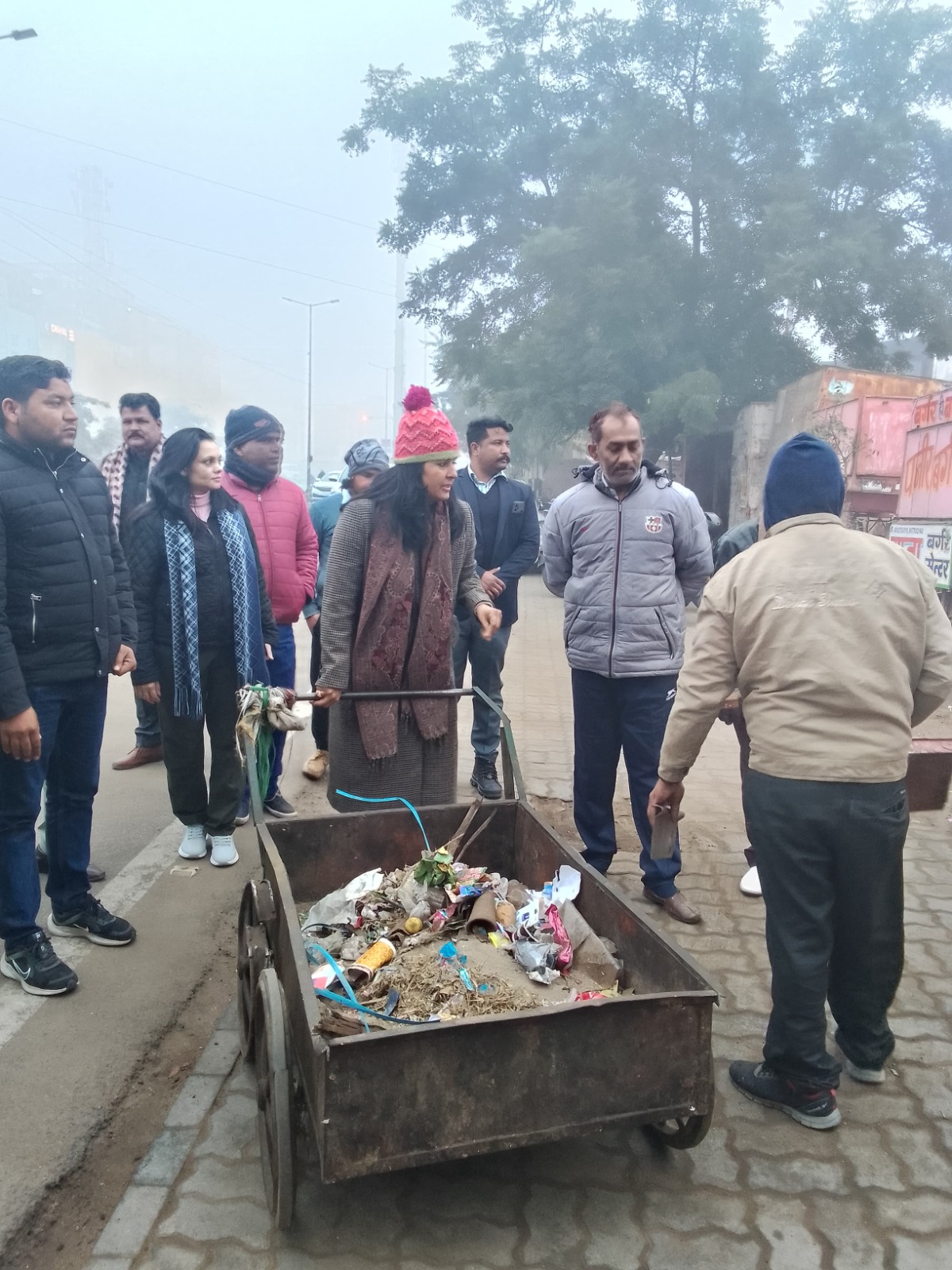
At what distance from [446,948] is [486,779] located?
2.81m

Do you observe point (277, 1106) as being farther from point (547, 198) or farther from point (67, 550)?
point (547, 198)

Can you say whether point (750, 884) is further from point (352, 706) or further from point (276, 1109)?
point (276, 1109)

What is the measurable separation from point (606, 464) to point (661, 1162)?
249 cm

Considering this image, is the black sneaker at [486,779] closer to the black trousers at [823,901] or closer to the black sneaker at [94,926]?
the black sneaker at [94,926]

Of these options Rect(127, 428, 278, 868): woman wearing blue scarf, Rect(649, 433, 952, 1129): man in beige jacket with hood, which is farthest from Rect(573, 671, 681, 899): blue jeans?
Rect(127, 428, 278, 868): woman wearing blue scarf

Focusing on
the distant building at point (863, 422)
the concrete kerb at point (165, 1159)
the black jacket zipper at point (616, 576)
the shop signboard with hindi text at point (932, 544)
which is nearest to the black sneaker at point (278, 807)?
the concrete kerb at point (165, 1159)

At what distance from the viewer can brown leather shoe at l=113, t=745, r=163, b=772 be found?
574 cm

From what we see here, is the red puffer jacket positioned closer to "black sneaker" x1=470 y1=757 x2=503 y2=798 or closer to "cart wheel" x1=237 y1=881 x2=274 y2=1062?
"black sneaker" x1=470 y1=757 x2=503 y2=798

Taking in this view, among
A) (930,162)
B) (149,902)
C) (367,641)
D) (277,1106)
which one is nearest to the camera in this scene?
(277,1106)

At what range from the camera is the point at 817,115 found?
2059 centimetres

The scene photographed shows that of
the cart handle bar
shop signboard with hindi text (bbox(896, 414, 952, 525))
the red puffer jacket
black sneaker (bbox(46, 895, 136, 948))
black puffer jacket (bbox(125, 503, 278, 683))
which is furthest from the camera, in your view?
shop signboard with hindi text (bbox(896, 414, 952, 525))

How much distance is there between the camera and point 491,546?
5.62m

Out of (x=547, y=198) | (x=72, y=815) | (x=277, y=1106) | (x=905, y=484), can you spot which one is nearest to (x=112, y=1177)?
(x=277, y=1106)

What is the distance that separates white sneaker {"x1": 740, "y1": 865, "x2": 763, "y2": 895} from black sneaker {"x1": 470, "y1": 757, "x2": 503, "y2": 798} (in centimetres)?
160
